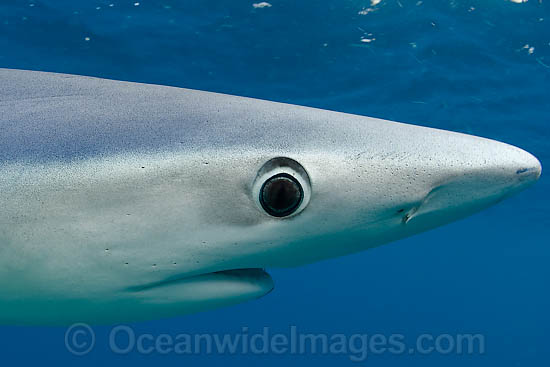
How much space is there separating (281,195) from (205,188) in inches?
9.3

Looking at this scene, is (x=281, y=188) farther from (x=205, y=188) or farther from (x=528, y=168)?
(x=528, y=168)

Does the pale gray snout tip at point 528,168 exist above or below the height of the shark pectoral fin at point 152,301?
above

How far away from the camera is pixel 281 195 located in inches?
49.9

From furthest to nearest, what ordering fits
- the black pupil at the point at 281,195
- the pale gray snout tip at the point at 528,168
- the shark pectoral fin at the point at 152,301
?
the shark pectoral fin at the point at 152,301, the pale gray snout tip at the point at 528,168, the black pupil at the point at 281,195

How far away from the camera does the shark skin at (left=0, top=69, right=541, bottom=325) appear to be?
4.32 ft

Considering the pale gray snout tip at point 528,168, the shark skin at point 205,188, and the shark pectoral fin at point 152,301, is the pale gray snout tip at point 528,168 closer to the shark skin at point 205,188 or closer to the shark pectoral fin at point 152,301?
the shark skin at point 205,188

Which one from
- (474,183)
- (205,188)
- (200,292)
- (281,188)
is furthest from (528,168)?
(200,292)

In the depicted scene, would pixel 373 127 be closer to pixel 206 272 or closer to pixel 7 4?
pixel 206 272

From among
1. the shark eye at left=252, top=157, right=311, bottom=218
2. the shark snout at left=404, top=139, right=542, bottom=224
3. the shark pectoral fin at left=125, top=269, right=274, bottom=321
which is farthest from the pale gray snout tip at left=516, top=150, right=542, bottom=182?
the shark pectoral fin at left=125, top=269, right=274, bottom=321

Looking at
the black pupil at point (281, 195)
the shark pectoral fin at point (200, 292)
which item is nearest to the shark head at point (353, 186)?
the black pupil at point (281, 195)

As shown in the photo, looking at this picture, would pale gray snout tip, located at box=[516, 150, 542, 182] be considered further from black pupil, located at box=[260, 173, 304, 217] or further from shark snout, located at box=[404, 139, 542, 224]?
black pupil, located at box=[260, 173, 304, 217]

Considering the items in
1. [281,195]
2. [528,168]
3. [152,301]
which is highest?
[528,168]

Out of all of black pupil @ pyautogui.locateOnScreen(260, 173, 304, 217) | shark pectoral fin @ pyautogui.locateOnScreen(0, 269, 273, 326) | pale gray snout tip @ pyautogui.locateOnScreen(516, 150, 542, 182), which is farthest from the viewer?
shark pectoral fin @ pyautogui.locateOnScreen(0, 269, 273, 326)

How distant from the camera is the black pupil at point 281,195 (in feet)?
4.17
